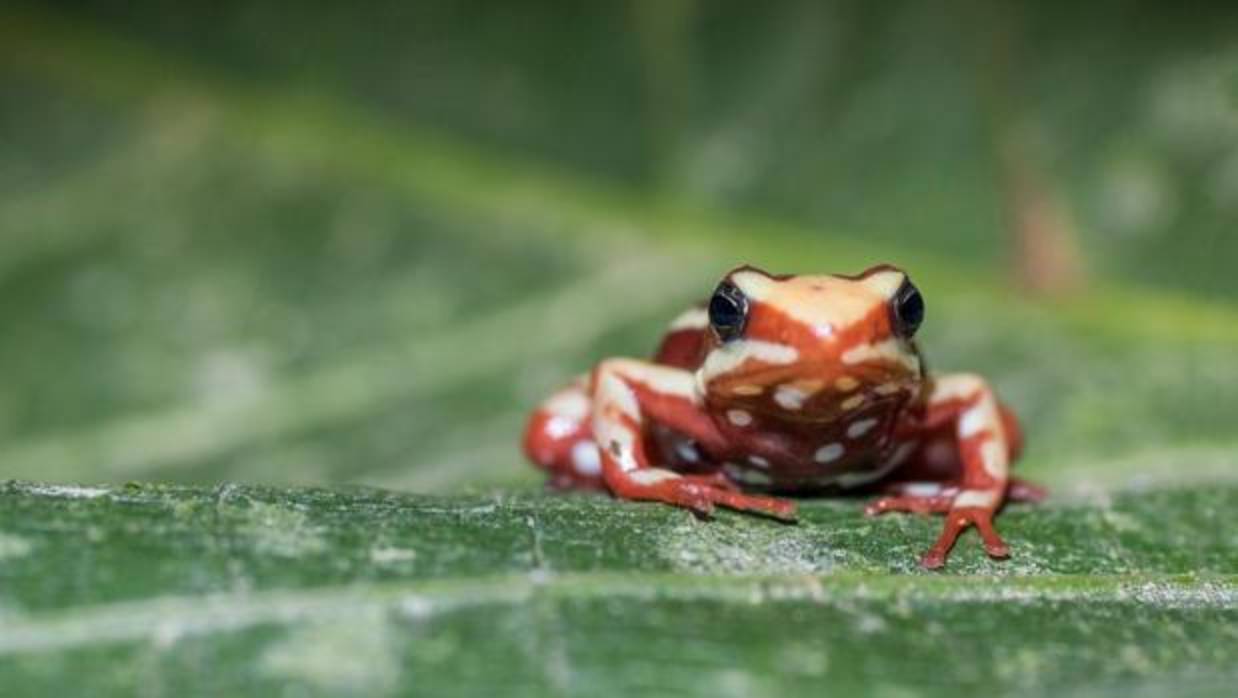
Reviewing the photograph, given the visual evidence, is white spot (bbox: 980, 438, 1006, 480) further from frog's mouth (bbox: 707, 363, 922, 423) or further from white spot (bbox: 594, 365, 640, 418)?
white spot (bbox: 594, 365, 640, 418)

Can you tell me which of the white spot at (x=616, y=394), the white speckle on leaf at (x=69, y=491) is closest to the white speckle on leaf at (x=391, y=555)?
the white speckle on leaf at (x=69, y=491)

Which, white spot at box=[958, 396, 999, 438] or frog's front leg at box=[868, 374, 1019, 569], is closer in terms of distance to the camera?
frog's front leg at box=[868, 374, 1019, 569]

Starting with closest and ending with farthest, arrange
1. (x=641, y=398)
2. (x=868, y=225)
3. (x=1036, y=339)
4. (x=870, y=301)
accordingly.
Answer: (x=870, y=301) → (x=641, y=398) → (x=1036, y=339) → (x=868, y=225)

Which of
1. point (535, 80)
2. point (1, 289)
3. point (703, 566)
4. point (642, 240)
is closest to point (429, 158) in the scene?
point (535, 80)

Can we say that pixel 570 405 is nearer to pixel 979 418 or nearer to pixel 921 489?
pixel 921 489

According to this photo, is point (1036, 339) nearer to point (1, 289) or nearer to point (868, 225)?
point (868, 225)

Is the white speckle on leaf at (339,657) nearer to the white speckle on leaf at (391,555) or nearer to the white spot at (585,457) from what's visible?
the white speckle on leaf at (391,555)

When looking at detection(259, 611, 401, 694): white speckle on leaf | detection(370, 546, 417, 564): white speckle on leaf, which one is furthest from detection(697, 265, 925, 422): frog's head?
detection(259, 611, 401, 694): white speckle on leaf
